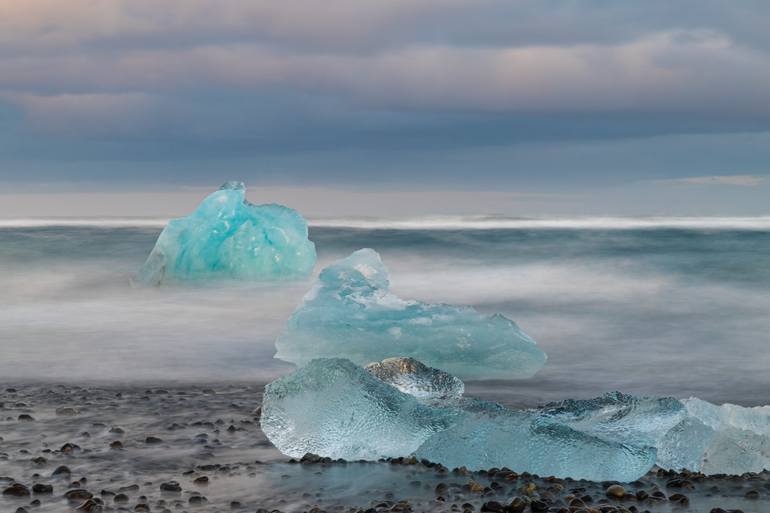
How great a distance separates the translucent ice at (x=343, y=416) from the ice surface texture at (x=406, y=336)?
8.48 feet

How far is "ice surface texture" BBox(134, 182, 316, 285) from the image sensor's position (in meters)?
16.0

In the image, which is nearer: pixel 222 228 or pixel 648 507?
pixel 648 507

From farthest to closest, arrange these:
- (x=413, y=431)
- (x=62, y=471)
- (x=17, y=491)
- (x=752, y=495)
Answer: (x=413, y=431) < (x=62, y=471) < (x=752, y=495) < (x=17, y=491)

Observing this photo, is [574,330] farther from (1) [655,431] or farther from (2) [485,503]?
(2) [485,503]

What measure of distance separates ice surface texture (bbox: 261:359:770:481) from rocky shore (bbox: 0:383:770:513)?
107 mm

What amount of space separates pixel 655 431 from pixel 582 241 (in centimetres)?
2344

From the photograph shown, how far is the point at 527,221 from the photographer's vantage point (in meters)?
42.6

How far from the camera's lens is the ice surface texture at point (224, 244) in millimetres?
15984

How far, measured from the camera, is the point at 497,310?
13.6 meters

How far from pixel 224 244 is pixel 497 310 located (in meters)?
5.13

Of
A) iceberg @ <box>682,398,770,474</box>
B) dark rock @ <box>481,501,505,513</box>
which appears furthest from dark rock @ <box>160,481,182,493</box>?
iceberg @ <box>682,398,770,474</box>

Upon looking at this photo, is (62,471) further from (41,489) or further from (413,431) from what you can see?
(413,431)

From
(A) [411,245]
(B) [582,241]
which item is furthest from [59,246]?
(B) [582,241]

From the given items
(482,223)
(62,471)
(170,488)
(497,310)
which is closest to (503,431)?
(170,488)
